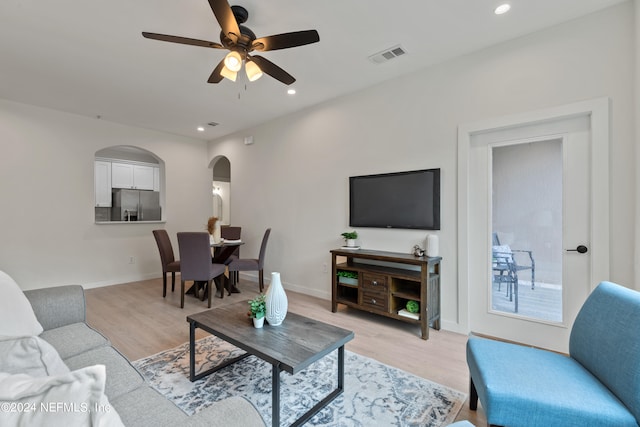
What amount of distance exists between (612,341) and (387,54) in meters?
2.84

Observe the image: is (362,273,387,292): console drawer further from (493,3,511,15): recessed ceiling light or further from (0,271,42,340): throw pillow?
(0,271,42,340): throw pillow

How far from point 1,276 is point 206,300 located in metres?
2.59

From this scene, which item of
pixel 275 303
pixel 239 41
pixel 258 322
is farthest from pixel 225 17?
pixel 258 322

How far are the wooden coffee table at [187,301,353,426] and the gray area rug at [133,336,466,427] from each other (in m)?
0.10

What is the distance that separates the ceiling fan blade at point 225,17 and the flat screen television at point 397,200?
2195mm

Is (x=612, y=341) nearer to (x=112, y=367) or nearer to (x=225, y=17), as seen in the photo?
(x=112, y=367)

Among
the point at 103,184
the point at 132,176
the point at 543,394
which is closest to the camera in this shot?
the point at 543,394

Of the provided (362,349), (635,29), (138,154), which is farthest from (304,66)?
(138,154)

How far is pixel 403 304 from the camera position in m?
3.32

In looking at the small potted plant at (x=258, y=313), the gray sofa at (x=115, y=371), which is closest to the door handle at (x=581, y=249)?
the small potted plant at (x=258, y=313)

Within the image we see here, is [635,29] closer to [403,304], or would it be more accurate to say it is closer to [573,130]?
[573,130]

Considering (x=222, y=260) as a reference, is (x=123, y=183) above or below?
above

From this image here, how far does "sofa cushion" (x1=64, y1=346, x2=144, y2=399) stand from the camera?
1322 millimetres

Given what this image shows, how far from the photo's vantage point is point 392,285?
126 inches
